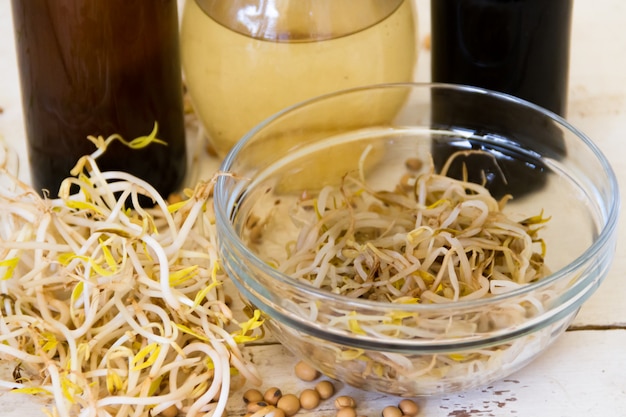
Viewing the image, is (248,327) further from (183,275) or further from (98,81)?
(98,81)

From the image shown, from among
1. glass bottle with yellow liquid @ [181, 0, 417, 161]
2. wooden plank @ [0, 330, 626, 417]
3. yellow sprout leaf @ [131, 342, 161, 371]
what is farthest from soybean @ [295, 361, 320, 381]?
glass bottle with yellow liquid @ [181, 0, 417, 161]

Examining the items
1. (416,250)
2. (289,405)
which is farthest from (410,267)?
(289,405)

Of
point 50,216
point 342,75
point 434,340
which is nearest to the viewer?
point 434,340

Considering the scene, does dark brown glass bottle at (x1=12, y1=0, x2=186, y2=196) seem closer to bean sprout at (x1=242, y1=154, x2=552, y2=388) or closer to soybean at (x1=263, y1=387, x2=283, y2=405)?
bean sprout at (x1=242, y1=154, x2=552, y2=388)

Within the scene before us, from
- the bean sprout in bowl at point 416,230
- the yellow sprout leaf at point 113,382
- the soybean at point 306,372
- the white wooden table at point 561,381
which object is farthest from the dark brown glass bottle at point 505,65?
the yellow sprout leaf at point 113,382

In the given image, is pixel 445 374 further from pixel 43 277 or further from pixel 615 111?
pixel 615 111

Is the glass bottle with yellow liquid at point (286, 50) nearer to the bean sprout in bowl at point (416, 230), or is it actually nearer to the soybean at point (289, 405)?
the bean sprout in bowl at point (416, 230)

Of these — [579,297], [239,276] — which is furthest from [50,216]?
[579,297]

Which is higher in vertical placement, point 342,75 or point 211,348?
point 342,75
